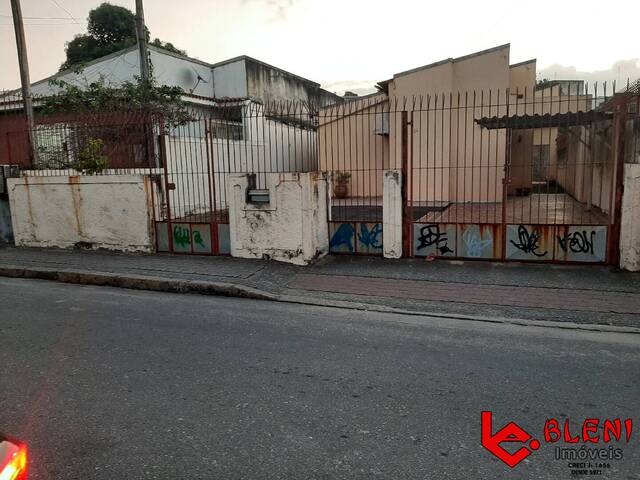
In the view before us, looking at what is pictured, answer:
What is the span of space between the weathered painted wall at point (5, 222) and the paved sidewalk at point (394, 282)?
2.21 m

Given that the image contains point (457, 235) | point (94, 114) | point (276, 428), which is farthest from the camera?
point (94, 114)

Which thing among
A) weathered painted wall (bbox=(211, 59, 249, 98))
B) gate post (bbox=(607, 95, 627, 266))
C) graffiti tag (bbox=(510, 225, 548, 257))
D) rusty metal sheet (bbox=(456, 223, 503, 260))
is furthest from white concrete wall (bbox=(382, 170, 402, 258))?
weathered painted wall (bbox=(211, 59, 249, 98))

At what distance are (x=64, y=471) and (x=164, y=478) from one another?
62cm

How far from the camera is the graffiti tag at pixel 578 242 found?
25.5 feet

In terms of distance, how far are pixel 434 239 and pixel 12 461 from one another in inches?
293

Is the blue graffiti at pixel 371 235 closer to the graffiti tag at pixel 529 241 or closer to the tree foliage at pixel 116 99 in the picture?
the graffiti tag at pixel 529 241

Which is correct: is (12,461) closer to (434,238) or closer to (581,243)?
(434,238)

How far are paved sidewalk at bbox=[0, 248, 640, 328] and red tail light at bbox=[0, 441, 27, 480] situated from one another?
5.00 metres

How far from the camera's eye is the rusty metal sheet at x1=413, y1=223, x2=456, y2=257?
8.45 m

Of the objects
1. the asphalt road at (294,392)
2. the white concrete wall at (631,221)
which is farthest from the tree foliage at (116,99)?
the white concrete wall at (631,221)

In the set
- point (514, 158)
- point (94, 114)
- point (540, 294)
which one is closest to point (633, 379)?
point (540, 294)

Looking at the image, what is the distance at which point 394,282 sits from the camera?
754cm

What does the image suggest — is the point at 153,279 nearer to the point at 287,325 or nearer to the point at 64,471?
the point at 287,325

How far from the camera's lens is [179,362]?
15.1 feet
